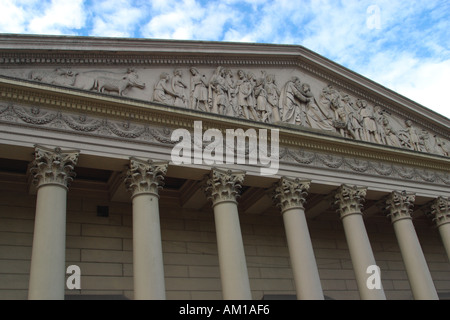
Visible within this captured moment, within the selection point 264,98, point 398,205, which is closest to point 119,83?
point 264,98

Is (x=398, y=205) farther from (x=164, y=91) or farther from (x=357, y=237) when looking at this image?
(x=164, y=91)

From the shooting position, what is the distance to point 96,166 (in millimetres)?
12781

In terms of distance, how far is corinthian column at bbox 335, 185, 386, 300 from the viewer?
14.3m

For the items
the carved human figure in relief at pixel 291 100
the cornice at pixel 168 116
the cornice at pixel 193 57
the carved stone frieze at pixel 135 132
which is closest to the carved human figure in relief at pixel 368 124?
the cornice at pixel 193 57

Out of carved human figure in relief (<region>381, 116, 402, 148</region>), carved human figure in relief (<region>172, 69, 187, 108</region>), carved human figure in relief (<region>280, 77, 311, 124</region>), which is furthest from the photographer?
carved human figure in relief (<region>381, 116, 402, 148</region>)

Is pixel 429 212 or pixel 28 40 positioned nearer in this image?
pixel 28 40

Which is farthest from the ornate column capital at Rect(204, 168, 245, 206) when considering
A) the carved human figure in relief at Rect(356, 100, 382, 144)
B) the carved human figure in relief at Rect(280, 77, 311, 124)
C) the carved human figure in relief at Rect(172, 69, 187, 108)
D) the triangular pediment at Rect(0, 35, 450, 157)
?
the carved human figure in relief at Rect(356, 100, 382, 144)

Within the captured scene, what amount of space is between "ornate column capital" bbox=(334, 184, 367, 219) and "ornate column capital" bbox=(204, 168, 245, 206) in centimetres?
389

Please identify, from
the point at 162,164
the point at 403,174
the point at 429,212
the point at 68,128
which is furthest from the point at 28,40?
the point at 429,212

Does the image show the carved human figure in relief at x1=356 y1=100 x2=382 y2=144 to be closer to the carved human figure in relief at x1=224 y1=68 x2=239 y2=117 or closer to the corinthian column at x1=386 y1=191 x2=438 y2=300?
the corinthian column at x1=386 y1=191 x2=438 y2=300

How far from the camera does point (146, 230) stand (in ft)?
38.8

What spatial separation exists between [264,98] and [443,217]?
8.35 meters
